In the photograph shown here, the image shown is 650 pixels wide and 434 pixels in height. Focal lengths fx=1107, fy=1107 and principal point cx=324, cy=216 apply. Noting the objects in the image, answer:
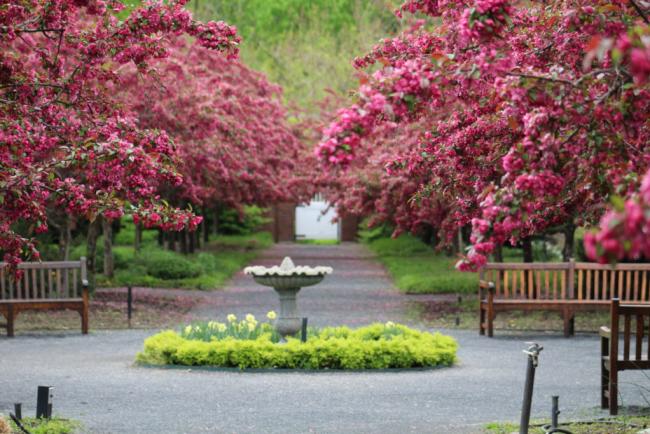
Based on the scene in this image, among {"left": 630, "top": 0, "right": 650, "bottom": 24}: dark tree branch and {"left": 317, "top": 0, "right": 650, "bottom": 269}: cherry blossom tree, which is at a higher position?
{"left": 630, "top": 0, "right": 650, "bottom": 24}: dark tree branch

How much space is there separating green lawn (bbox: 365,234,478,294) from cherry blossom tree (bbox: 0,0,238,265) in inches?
631

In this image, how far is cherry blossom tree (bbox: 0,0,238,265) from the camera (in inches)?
292

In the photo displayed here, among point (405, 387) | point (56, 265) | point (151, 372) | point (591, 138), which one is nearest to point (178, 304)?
point (56, 265)

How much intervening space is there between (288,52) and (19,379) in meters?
43.2

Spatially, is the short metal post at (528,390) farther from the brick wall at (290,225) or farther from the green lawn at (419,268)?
the brick wall at (290,225)

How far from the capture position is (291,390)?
10617mm

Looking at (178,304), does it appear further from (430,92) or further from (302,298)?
(430,92)

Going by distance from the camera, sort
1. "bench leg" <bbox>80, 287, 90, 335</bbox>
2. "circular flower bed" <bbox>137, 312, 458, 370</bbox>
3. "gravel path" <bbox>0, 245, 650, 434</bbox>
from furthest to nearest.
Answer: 1. "bench leg" <bbox>80, 287, 90, 335</bbox>
2. "circular flower bed" <bbox>137, 312, 458, 370</bbox>
3. "gravel path" <bbox>0, 245, 650, 434</bbox>

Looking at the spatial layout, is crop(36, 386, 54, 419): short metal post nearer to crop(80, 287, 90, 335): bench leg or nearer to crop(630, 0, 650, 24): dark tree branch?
crop(630, 0, 650, 24): dark tree branch

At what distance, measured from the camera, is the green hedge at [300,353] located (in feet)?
39.3

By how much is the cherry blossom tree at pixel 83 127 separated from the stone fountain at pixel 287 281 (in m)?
4.81

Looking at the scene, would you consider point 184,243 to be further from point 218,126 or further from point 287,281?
point 287,281

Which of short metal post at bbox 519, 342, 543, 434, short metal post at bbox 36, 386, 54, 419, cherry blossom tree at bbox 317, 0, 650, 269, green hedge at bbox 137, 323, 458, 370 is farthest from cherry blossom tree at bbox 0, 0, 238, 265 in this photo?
green hedge at bbox 137, 323, 458, 370

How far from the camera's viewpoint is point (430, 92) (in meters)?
4.96
